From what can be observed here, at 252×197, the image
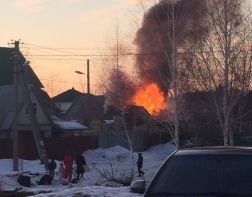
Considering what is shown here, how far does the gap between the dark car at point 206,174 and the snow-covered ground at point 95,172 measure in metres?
6.85

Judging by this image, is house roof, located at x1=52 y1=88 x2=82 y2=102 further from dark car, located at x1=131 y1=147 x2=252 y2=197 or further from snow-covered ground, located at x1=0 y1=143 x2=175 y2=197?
dark car, located at x1=131 y1=147 x2=252 y2=197

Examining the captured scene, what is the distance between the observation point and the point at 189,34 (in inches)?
1403

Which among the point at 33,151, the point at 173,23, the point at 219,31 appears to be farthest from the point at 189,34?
the point at 33,151

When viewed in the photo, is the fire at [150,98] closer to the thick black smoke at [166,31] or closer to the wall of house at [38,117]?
the thick black smoke at [166,31]

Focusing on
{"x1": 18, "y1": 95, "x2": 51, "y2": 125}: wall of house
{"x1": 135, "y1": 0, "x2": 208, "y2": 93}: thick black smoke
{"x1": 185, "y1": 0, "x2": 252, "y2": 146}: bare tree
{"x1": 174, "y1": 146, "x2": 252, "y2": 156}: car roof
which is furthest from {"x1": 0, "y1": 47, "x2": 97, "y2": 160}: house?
{"x1": 174, "y1": 146, "x2": 252, "y2": 156}: car roof

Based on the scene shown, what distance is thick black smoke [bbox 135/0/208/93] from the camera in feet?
114

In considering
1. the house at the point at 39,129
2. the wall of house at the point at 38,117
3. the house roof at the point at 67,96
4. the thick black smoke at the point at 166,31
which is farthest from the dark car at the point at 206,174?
the house roof at the point at 67,96

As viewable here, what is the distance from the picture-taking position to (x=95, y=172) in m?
35.9

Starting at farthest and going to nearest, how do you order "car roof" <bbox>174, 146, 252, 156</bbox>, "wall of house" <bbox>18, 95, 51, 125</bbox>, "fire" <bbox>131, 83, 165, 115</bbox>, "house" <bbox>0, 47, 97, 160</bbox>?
"wall of house" <bbox>18, 95, 51, 125</bbox> < "house" <bbox>0, 47, 97, 160</bbox> < "fire" <bbox>131, 83, 165, 115</bbox> < "car roof" <bbox>174, 146, 252, 156</bbox>

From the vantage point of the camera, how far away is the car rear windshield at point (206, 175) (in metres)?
6.58

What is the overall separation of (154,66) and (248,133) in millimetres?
23451

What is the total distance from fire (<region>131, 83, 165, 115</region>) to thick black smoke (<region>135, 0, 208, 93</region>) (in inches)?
36.4

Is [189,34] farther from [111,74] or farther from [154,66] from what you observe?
[111,74]

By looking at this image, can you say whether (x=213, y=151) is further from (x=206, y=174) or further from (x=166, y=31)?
(x=166, y=31)
